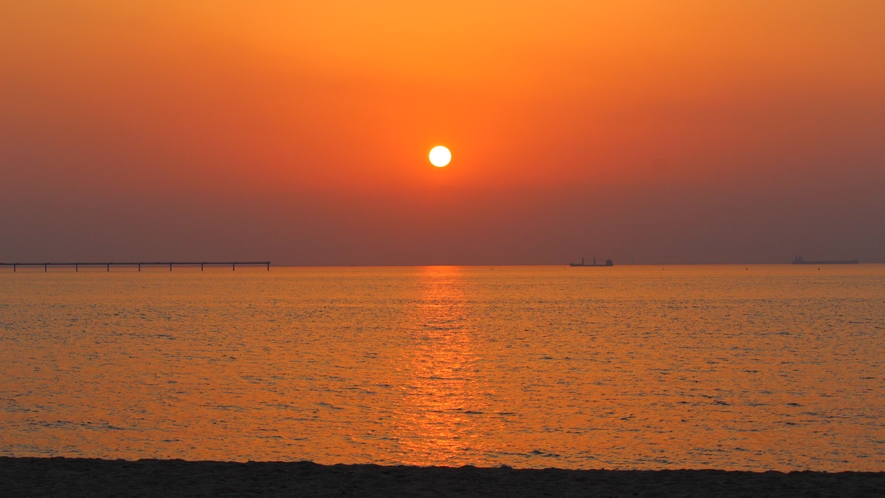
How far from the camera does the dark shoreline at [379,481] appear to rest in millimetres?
15836

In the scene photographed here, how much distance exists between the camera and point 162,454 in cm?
2281

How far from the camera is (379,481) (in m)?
16.8

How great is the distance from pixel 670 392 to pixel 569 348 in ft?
66.1

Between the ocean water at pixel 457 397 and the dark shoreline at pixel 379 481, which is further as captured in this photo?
the ocean water at pixel 457 397

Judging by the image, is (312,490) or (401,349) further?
(401,349)

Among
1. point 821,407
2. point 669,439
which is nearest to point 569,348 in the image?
point 821,407

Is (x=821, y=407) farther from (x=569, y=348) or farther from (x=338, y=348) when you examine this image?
(x=338, y=348)

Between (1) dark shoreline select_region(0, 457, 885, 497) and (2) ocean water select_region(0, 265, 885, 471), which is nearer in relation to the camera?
(1) dark shoreline select_region(0, 457, 885, 497)

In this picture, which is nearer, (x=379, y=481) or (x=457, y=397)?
(x=379, y=481)

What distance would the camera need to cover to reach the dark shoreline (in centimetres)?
1584

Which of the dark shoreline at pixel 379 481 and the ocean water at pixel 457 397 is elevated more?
the dark shoreline at pixel 379 481

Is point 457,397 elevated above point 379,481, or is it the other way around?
point 379,481

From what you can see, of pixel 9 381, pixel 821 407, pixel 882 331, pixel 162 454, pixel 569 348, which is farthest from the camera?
pixel 882 331

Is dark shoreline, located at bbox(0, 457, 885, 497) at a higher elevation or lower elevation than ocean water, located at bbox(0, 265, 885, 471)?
higher
